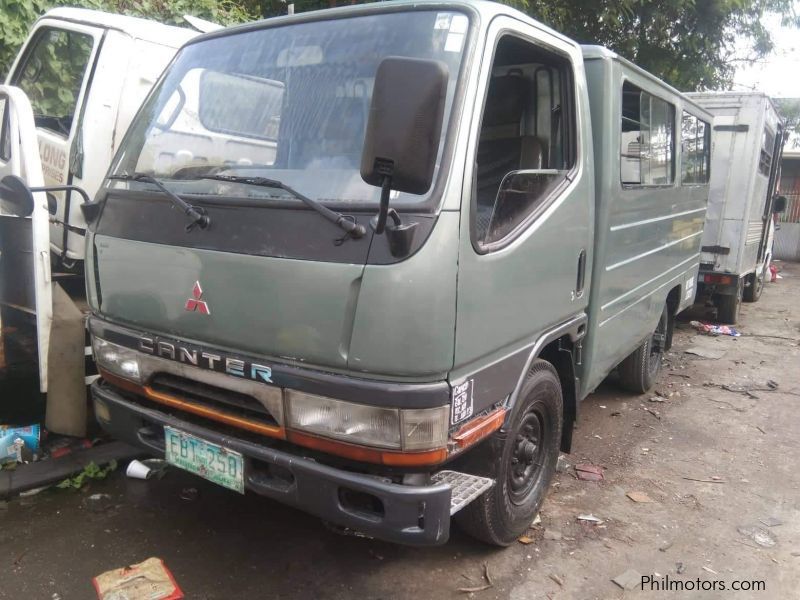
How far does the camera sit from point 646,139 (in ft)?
13.3

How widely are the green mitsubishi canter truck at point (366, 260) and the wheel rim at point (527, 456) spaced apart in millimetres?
16

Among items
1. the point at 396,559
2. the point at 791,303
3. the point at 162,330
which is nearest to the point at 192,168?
the point at 162,330

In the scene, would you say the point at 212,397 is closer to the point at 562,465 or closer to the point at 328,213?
the point at 328,213

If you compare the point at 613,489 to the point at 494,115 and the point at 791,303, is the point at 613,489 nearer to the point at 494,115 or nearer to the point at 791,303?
the point at 494,115

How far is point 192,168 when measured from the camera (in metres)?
2.74

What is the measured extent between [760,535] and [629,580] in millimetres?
949

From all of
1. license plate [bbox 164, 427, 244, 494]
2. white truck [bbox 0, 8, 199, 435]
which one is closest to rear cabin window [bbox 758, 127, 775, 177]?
white truck [bbox 0, 8, 199, 435]

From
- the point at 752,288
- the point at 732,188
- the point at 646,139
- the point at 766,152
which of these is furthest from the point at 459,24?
the point at 752,288

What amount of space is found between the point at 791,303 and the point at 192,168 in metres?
11.2

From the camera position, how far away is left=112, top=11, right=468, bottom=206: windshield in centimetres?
240

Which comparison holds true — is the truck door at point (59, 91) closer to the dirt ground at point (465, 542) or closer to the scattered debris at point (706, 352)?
the dirt ground at point (465, 542)

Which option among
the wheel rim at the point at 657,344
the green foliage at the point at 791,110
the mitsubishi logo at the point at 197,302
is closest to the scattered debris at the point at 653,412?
the wheel rim at the point at 657,344

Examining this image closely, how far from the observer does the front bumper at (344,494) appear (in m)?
2.20

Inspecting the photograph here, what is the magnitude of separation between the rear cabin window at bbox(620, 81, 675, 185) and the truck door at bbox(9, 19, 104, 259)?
3.46 m
